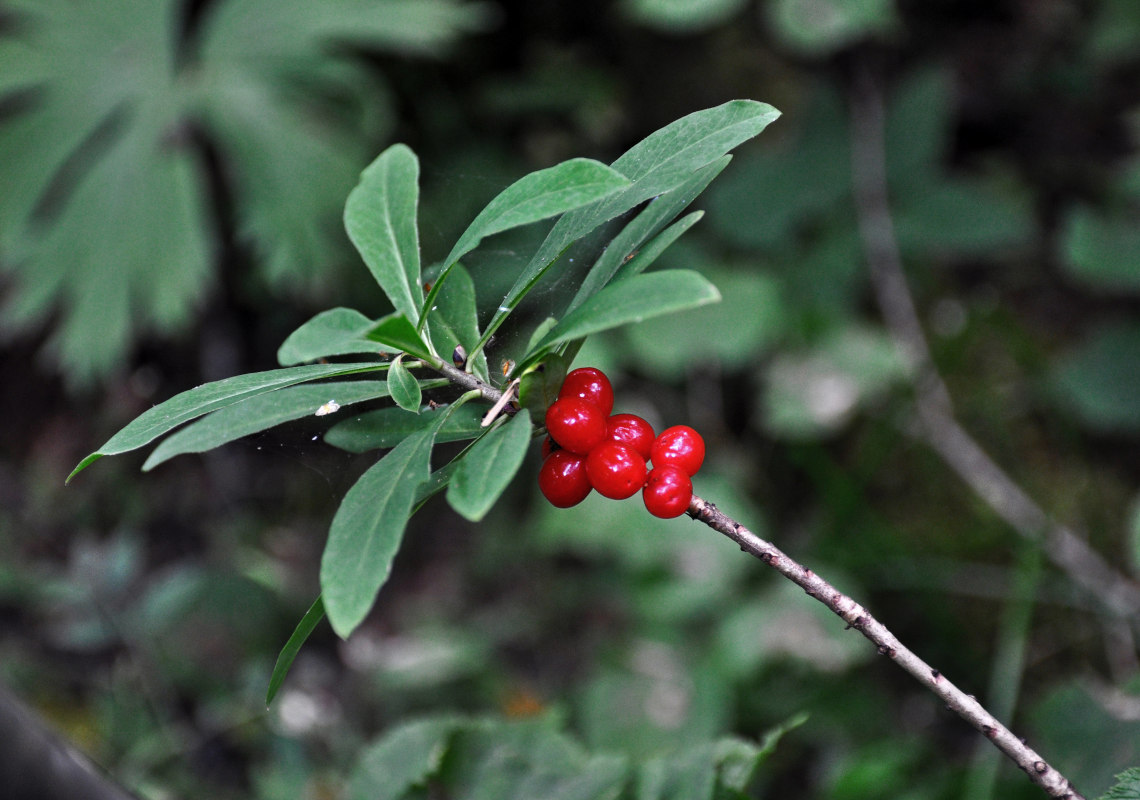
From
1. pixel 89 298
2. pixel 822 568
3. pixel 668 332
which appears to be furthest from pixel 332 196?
pixel 822 568

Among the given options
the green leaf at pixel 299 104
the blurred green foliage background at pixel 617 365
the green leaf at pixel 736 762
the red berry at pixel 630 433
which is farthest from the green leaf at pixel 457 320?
the green leaf at pixel 299 104

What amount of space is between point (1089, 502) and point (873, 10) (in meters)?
1.52

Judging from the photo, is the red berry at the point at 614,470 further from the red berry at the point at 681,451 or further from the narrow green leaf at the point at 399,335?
the narrow green leaf at the point at 399,335

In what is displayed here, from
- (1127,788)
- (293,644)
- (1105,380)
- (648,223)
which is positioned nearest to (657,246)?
(648,223)

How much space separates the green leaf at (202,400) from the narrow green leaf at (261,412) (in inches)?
0.4

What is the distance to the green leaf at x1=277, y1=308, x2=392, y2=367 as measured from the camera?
50 cm

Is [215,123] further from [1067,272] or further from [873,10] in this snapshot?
[1067,272]

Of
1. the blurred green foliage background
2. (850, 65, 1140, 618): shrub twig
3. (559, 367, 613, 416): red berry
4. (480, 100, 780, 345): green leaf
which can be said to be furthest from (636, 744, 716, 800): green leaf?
(850, 65, 1140, 618): shrub twig

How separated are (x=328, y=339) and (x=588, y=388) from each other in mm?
209

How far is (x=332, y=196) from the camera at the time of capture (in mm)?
2664

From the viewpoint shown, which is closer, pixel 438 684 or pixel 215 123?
pixel 438 684

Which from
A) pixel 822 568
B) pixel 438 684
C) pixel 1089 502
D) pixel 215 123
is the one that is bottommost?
pixel 438 684

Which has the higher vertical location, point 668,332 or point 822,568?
point 668,332

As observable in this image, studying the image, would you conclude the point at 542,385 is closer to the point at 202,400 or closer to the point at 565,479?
the point at 565,479
